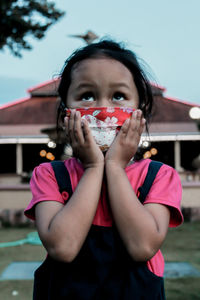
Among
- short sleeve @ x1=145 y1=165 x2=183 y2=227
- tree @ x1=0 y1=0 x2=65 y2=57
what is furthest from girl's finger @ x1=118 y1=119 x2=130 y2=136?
tree @ x1=0 y1=0 x2=65 y2=57

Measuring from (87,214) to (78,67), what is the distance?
571 mm

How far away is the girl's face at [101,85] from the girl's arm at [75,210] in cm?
12

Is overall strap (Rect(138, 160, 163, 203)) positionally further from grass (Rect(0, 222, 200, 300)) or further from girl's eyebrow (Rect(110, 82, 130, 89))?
grass (Rect(0, 222, 200, 300))

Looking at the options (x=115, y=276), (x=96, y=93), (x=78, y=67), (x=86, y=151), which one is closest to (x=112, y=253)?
(x=115, y=276)

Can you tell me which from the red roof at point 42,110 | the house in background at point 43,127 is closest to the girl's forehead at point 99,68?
the house in background at point 43,127

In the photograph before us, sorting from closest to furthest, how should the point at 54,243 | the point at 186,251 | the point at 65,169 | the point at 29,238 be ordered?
1. the point at 54,243
2. the point at 65,169
3. the point at 186,251
4. the point at 29,238

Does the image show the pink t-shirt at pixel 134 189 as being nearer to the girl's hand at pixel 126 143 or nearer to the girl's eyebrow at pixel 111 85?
the girl's hand at pixel 126 143

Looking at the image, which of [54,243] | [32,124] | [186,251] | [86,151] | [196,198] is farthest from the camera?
[32,124]

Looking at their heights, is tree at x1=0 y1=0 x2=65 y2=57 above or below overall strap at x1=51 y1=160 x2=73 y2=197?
above

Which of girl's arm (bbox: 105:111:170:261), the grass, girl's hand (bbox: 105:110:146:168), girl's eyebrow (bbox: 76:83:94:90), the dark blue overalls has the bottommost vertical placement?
the grass

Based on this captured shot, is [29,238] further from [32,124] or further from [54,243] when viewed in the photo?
[32,124]

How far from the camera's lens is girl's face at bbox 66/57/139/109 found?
1.26 meters

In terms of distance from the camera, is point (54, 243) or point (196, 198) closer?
point (54, 243)

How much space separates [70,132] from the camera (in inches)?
47.9
